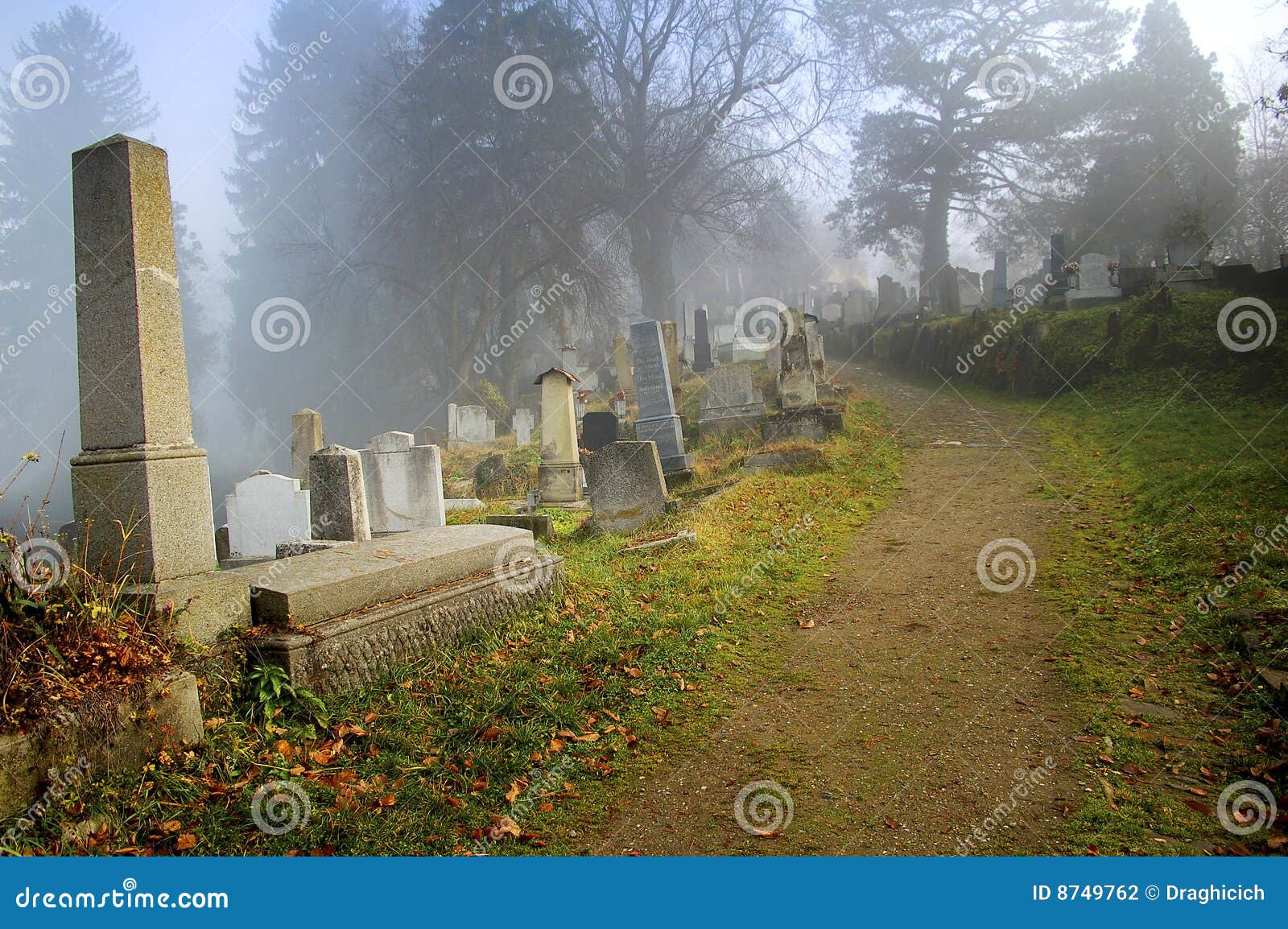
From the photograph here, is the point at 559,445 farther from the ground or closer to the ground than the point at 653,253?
closer to the ground

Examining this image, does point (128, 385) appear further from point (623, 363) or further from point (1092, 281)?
point (1092, 281)

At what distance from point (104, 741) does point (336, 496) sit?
320 centimetres

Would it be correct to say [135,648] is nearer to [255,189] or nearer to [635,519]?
[635,519]

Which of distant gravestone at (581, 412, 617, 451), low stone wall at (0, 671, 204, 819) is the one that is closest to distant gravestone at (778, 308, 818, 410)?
distant gravestone at (581, 412, 617, 451)

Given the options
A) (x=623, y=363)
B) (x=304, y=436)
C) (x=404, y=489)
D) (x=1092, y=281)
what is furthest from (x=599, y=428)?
(x=1092, y=281)

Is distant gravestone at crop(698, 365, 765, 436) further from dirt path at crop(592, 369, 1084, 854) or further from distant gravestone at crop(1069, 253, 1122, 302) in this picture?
distant gravestone at crop(1069, 253, 1122, 302)

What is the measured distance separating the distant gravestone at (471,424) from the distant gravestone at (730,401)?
827cm

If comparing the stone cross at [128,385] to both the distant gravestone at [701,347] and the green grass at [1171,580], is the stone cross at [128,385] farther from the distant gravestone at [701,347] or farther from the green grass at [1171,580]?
the distant gravestone at [701,347]

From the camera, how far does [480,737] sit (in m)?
3.81

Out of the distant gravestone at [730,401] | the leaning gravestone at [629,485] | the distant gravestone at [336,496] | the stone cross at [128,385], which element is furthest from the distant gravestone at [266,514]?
the distant gravestone at [730,401]

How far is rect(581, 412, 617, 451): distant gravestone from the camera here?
1403cm

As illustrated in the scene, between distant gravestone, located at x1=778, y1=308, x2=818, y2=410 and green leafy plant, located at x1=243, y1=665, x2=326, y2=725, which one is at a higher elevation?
distant gravestone, located at x1=778, y1=308, x2=818, y2=410

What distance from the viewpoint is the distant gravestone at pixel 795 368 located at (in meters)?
13.4

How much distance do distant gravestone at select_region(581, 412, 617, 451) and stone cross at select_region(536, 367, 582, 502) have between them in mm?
2287
